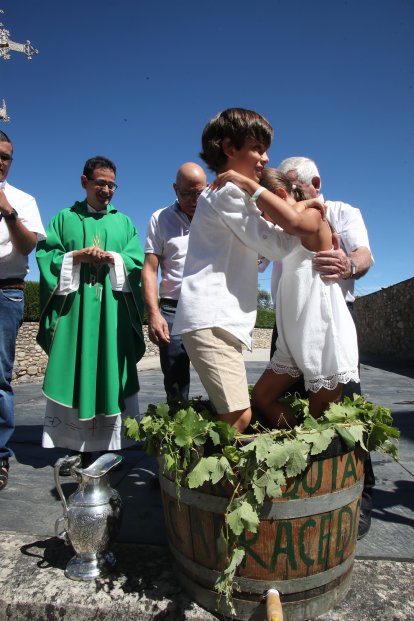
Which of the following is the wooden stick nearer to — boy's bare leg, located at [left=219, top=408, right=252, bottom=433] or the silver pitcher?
boy's bare leg, located at [left=219, top=408, right=252, bottom=433]

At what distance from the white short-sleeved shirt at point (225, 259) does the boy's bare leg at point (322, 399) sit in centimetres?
38

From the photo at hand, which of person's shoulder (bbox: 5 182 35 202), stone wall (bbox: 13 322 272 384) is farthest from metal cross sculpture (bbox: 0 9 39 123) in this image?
person's shoulder (bbox: 5 182 35 202)

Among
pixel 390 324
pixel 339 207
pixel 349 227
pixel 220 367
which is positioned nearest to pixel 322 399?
pixel 220 367

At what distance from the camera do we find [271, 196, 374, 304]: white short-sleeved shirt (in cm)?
236

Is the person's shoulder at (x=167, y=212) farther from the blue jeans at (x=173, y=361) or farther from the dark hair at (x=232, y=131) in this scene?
the dark hair at (x=232, y=131)

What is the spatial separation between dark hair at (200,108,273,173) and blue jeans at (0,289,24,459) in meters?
1.78

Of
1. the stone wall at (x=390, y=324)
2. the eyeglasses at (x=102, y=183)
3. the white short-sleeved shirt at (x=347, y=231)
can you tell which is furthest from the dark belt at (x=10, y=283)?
the stone wall at (x=390, y=324)

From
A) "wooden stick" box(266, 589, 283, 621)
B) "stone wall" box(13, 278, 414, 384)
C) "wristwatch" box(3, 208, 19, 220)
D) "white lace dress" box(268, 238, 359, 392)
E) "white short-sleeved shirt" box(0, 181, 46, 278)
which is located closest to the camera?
"wooden stick" box(266, 589, 283, 621)

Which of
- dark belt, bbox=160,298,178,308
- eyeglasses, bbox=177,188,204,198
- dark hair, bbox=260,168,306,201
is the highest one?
eyeglasses, bbox=177,188,204,198

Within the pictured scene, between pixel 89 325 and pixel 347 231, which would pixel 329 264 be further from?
pixel 89 325

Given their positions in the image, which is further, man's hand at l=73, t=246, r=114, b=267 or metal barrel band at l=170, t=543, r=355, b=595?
man's hand at l=73, t=246, r=114, b=267

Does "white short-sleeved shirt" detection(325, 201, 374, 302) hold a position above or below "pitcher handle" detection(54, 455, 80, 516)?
above

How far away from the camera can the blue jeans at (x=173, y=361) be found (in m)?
2.86

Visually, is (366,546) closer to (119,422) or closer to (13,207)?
(119,422)
